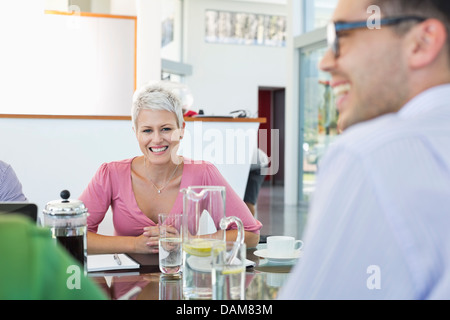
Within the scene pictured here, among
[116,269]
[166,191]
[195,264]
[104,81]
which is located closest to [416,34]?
[195,264]

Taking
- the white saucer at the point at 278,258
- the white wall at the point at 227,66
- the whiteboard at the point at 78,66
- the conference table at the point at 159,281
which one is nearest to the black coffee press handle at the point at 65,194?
the conference table at the point at 159,281

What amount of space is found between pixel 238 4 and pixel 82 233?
11.2 meters

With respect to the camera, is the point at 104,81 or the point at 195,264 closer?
the point at 195,264

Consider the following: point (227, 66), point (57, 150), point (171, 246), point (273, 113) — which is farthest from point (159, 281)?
point (273, 113)

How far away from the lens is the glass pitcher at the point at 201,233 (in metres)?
1.16

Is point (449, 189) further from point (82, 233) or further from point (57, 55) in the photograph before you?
point (57, 55)

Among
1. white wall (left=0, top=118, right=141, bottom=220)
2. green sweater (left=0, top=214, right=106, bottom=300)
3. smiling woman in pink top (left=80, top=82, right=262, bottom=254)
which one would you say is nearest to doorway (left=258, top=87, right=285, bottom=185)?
white wall (left=0, top=118, right=141, bottom=220)

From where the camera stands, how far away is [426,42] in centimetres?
76

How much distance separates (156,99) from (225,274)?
1.37 metres

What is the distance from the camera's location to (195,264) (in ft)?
3.86

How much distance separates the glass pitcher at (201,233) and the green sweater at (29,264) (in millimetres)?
566

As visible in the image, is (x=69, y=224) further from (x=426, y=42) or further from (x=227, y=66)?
(x=227, y=66)

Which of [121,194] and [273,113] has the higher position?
[273,113]

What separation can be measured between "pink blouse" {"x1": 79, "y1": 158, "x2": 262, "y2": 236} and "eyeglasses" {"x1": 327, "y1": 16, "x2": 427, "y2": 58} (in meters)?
1.33
